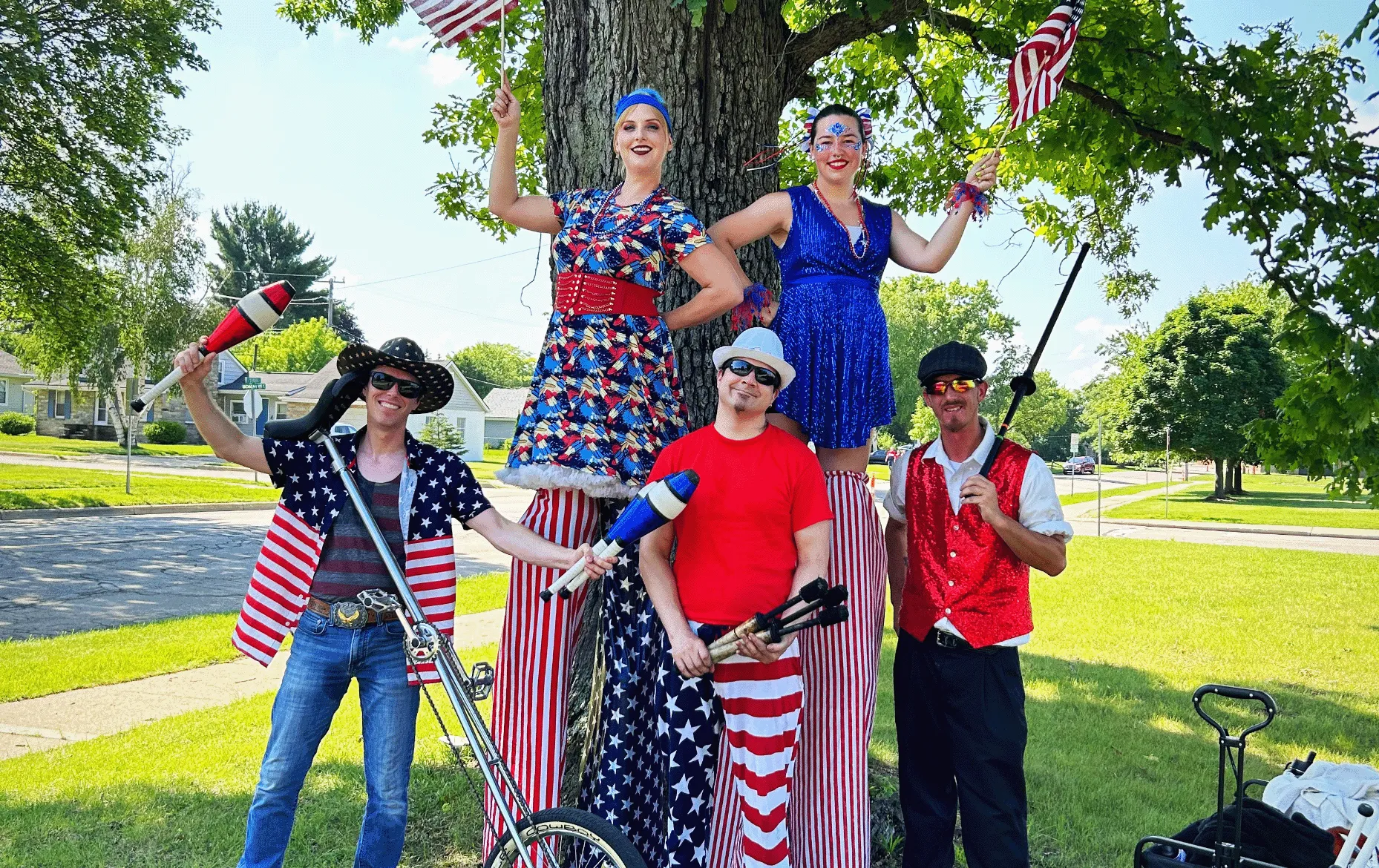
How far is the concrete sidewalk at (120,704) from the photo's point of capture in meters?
6.16

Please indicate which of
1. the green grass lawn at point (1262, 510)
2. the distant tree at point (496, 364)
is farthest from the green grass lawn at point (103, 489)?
the distant tree at point (496, 364)

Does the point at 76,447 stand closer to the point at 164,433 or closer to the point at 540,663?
the point at 164,433

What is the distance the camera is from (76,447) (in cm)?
3994

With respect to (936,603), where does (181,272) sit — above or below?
above

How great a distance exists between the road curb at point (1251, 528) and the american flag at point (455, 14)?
24.2 metres

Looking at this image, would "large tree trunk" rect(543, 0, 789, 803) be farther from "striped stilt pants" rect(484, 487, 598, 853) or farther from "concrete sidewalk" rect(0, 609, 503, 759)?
"concrete sidewalk" rect(0, 609, 503, 759)

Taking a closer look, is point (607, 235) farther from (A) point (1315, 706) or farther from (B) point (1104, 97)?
(A) point (1315, 706)

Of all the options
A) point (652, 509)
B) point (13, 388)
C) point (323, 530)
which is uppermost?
→ point (13, 388)

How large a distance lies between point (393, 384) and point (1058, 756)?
5.21m

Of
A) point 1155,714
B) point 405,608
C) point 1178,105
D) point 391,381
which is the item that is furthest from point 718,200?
point 1155,714

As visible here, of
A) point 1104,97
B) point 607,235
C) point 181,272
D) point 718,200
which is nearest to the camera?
point 607,235

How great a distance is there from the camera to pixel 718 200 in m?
4.04

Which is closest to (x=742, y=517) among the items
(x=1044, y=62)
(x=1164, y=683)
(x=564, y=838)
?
(x=564, y=838)

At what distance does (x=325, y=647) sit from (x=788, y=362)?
183cm
